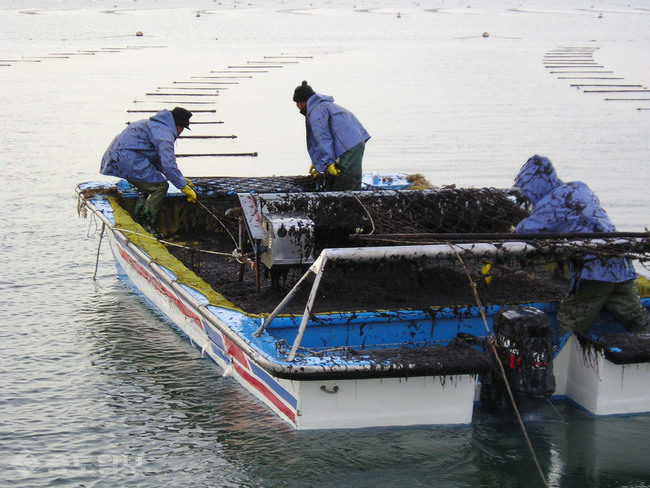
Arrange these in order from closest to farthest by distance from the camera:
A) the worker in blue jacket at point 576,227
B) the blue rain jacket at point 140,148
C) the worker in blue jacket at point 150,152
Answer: the worker in blue jacket at point 576,227
the worker in blue jacket at point 150,152
the blue rain jacket at point 140,148

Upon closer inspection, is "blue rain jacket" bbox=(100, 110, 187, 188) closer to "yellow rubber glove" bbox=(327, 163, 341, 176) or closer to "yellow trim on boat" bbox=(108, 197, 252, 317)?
"yellow trim on boat" bbox=(108, 197, 252, 317)

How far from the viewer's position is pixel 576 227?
6.37 m

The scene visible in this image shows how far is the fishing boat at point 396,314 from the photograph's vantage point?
19.1 ft

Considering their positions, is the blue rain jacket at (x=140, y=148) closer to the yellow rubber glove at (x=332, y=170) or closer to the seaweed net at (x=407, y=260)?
the seaweed net at (x=407, y=260)

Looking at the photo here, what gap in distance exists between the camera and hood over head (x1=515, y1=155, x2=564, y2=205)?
250 inches

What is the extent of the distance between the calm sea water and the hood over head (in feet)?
5.06

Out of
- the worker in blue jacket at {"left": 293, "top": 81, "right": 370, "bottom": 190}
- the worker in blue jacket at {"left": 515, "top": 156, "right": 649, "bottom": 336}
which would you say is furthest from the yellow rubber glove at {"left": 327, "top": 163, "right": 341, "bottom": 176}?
the worker in blue jacket at {"left": 515, "top": 156, "right": 649, "bottom": 336}

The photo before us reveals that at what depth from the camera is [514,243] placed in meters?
6.01

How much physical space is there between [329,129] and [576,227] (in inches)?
141

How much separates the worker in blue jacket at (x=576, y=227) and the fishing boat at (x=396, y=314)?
0.66 ft

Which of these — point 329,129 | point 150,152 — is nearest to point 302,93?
point 329,129


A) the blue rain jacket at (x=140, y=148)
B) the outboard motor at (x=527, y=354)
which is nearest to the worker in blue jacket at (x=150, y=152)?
the blue rain jacket at (x=140, y=148)

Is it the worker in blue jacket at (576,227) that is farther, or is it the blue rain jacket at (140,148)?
the blue rain jacket at (140,148)

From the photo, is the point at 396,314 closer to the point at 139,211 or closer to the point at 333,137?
the point at 333,137
